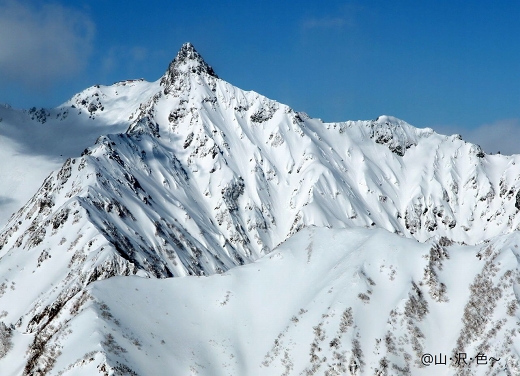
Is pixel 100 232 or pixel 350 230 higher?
pixel 100 232

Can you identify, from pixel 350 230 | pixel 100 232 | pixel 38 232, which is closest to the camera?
pixel 350 230

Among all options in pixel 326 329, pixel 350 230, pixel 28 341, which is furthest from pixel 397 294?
pixel 28 341

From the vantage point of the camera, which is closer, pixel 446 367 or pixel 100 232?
pixel 446 367

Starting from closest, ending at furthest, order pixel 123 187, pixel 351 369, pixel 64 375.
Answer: pixel 64 375 → pixel 351 369 → pixel 123 187

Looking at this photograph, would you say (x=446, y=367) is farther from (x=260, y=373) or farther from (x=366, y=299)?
(x=260, y=373)

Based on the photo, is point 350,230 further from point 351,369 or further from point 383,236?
point 351,369

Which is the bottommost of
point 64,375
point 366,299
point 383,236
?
point 64,375
